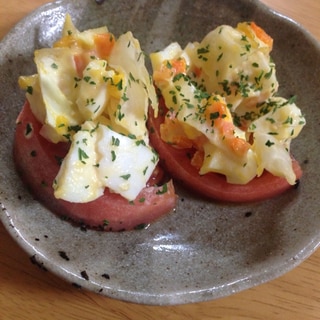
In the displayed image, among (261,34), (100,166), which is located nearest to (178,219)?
(100,166)

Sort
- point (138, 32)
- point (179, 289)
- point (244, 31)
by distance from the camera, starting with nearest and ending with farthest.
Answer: point (179, 289) → point (244, 31) → point (138, 32)

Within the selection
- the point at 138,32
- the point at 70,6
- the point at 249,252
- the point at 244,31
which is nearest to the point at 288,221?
the point at 249,252

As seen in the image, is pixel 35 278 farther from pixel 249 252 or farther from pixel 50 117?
pixel 249 252

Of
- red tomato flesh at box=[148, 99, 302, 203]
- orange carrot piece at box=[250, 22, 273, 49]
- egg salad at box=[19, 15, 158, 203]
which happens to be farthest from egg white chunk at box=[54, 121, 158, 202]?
orange carrot piece at box=[250, 22, 273, 49]

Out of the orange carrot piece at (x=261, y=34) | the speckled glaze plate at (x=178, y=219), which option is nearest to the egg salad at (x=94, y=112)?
the speckled glaze plate at (x=178, y=219)

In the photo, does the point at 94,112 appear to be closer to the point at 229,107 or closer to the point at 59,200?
the point at 59,200

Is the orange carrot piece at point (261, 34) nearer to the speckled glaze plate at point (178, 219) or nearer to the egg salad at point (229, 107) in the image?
the egg salad at point (229, 107)

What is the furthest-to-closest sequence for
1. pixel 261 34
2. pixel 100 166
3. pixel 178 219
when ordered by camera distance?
pixel 261 34 < pixel 178 219 < pixel 100 166
